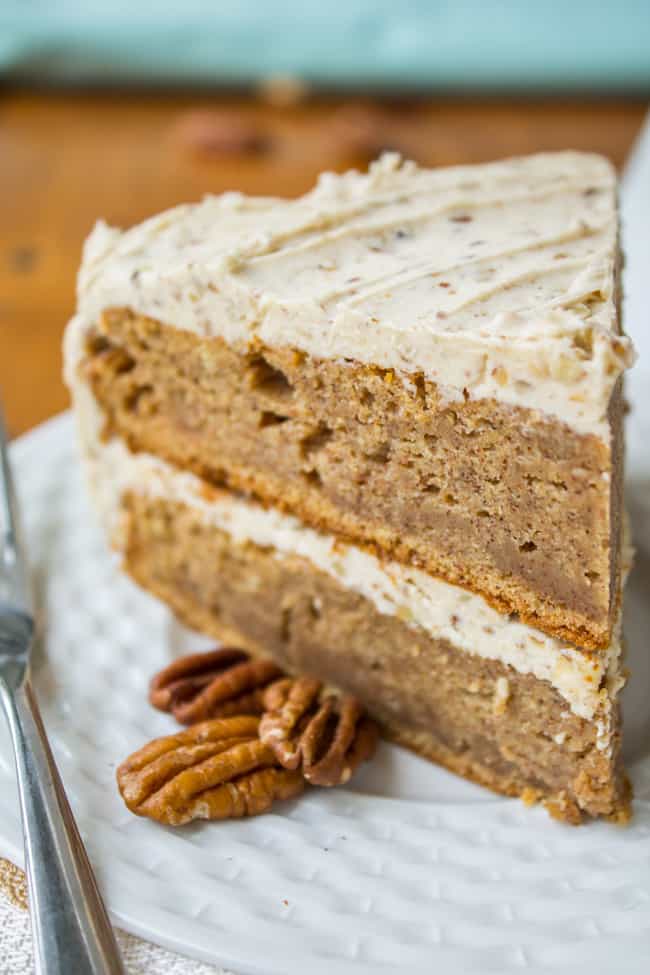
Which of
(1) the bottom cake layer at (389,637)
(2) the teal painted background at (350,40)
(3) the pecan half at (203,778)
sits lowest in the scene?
(3) the pecan half at (203,778)

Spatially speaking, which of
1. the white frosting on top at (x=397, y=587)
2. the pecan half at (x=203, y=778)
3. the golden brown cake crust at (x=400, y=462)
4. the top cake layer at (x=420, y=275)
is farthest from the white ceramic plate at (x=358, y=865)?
the top cake layer at (x=420, y=275)

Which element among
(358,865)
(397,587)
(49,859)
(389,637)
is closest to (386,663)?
(389,637)

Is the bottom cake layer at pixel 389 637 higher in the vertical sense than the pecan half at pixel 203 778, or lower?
higher

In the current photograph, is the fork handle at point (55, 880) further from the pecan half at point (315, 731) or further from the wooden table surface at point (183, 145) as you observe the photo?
the wooden table surface at point (183, 145)

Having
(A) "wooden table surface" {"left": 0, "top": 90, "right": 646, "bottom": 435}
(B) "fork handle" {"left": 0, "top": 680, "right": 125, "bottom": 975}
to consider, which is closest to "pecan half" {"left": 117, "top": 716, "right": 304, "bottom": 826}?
(B) "fork handle" {"left": 0, "top": 680, "right": 125, "bottom": 975}

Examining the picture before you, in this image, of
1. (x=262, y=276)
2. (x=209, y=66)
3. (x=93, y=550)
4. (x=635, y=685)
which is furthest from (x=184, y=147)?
(x=635, y=685)

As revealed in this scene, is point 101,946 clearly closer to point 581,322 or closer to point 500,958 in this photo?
point 500,958

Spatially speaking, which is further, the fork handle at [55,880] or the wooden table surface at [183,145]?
the wooden table surface at [183,145]

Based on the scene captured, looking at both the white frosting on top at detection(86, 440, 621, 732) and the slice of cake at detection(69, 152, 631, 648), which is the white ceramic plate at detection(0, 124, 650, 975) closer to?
the white frosting on top at detection(86, 440, 621, 732)
